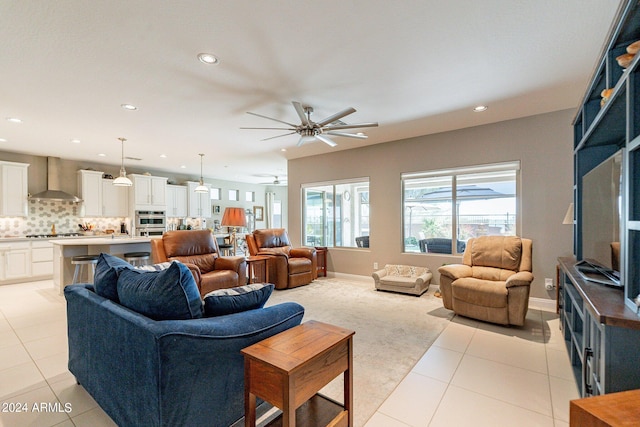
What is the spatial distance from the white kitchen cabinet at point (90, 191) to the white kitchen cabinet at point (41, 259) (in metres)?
1.13

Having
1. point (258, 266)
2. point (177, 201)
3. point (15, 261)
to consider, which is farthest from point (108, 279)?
point (177, 201)

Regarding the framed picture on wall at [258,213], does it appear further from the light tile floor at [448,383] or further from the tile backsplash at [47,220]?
the light tile floor at [448,383]

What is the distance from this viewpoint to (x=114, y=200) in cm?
713

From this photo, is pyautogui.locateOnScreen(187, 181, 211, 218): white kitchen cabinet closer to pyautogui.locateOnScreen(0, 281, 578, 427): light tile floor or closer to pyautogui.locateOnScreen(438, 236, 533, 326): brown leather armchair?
pyautogui.locateOnScreen(0, 281, 578, 427): light tile floor

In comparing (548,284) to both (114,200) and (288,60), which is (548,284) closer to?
(288,60)

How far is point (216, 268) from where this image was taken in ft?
14.7

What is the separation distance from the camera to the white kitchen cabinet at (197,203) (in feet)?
28.8

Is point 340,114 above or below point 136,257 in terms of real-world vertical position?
above

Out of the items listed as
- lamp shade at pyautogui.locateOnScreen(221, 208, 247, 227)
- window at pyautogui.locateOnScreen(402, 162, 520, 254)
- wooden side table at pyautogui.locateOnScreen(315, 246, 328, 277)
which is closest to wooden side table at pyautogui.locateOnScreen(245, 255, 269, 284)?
lamp shade at pyautogui.locateOnScreen(221, 208, 247, 227)

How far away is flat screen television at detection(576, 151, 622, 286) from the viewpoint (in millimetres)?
1854

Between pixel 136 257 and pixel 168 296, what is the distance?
3801 millimetres

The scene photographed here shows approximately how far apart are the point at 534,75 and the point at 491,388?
289 cm

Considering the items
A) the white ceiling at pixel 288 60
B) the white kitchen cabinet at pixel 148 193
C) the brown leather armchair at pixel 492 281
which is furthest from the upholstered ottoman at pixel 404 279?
the white kitchen cabinet at pixel 148 193

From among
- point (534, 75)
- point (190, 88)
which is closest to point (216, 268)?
point (190, 88)
